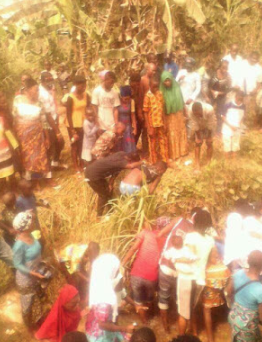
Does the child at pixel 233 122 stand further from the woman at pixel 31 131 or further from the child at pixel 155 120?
the woman at pixel 31 131

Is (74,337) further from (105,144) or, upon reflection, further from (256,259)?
(105,144)

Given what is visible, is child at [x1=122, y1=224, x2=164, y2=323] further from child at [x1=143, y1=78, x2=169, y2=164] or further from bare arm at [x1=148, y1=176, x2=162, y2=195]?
child at [x1=143, y1=78, x2=169, y2=164]

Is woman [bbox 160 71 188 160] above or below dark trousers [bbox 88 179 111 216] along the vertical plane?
above

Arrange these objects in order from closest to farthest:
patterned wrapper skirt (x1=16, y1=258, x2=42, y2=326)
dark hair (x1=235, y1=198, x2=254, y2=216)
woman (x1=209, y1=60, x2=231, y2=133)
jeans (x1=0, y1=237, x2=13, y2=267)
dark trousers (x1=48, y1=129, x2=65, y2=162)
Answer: patterned wrapper skirt (x1=16, y1=258, x2=42, y2=326) → jeans (x1=0, y1=237, x2=13, y2=267) → dark hair (x1=235, y1=198, x2=254, y2=216) → dark trousers (x1=48, y1=129, x2=65, y2=162) → woman (x1=209, y1=60, x2=231, y2=133)

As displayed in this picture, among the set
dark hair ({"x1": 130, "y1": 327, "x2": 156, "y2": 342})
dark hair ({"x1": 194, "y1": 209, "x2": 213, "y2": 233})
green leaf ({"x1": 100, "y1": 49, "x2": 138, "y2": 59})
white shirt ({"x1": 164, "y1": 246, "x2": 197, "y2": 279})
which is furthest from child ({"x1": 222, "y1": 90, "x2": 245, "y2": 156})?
dark hair ({"x1": 130, "y1": 327, "x2": 156, "y2": 342})

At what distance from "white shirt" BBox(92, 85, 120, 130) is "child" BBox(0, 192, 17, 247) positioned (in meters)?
2.00

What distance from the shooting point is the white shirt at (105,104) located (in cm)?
580

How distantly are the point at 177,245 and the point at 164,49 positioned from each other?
4.50 metres

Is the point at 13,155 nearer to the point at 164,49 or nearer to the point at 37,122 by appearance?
the point at 37,122

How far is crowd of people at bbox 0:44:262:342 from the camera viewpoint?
3.74 metres

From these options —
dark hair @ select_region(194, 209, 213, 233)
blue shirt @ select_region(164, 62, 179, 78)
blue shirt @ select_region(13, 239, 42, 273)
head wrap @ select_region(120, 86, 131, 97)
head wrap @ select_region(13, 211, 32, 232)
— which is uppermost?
blue shirt @ select_region(164, 62, 179, 78)

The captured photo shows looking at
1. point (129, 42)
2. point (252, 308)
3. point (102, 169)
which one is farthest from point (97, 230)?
point (129, 42)

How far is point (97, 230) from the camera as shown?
533cm

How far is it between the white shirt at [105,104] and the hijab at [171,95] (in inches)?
32.1
